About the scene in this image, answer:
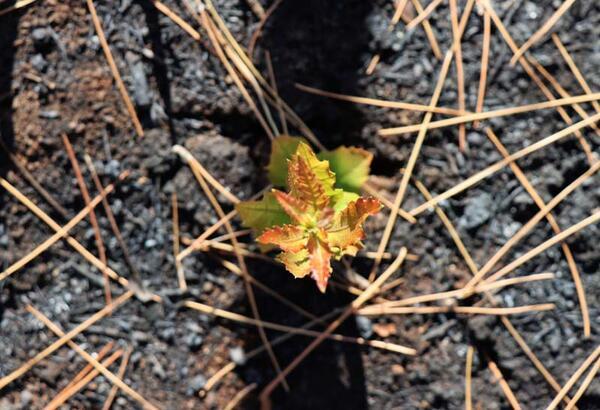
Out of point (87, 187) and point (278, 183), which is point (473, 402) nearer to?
point (278, 183)

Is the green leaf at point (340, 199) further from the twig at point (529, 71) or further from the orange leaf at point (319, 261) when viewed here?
the twig at point (529, 71)

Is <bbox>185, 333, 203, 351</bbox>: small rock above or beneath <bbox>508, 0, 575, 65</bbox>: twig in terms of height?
beneath

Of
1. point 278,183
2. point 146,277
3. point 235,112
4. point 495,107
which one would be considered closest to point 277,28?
point 235,112

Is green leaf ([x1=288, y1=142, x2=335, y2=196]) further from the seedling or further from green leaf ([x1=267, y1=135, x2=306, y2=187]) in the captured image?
green leaf ([x1=267, y1=135, x2=306, y2=187])

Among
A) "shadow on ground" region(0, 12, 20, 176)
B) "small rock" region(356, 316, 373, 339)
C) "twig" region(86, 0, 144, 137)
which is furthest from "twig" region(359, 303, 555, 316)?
"shadow on ground" region(0, 12, 20, 176)

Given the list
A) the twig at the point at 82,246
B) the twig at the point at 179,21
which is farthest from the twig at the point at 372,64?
the twig at the point at 82,246

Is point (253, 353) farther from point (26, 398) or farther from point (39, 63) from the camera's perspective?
point (39, 63)

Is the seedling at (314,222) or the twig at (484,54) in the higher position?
Result: the twig at (484,54)
